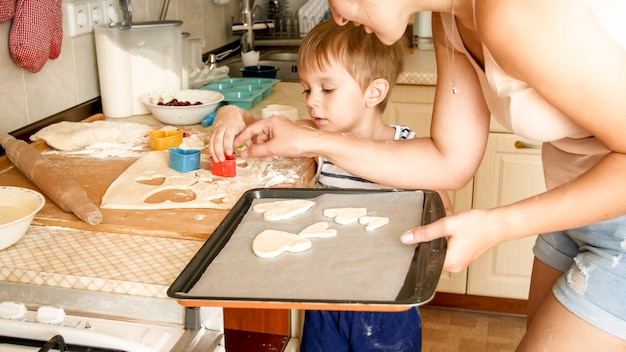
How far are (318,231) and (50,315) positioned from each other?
0.41m

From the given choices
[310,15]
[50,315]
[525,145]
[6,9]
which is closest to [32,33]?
[6,9]

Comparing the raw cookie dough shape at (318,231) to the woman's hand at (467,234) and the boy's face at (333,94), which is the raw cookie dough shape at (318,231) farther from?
the boy's face at (333,94)

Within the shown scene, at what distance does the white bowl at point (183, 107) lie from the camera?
5.92ft

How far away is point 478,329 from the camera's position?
252cm

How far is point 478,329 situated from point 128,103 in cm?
148

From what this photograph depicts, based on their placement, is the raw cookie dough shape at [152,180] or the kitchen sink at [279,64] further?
the kitchen sink at [279,64]

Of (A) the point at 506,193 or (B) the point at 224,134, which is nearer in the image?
(B) the point at 224,134

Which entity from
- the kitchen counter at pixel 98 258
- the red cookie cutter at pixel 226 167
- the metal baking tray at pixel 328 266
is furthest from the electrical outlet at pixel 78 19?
the metal baking tray at pixel 328 266

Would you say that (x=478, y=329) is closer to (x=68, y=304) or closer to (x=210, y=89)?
(x=210, y=89)

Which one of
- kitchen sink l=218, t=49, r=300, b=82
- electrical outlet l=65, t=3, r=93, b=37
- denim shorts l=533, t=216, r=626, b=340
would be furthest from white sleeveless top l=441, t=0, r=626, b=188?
kitchen sink l=218, t=49, r=300, b=82

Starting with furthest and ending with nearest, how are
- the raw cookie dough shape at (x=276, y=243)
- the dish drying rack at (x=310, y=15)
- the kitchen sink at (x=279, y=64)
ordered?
the dish drying rack at (x=310, y=15) → the kitchen sink at (x=279, y=64) → the raw cookie dough shape at (x=276, y=243)

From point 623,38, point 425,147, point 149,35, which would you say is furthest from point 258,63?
point 623,38

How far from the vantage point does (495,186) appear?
2355mm

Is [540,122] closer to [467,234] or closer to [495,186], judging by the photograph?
[467,234]
